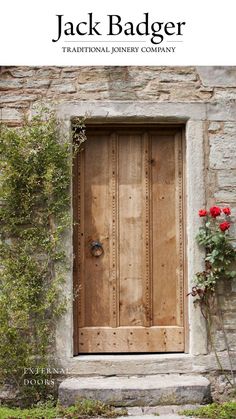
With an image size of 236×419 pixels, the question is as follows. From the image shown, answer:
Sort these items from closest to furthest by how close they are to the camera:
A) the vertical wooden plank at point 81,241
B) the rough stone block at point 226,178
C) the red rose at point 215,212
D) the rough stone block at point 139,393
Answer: the rough stone block at point 139,393 < the red rose at point 215,212 < the rough stone block at point 226,178 < the vertical wooden plank at point 81,241

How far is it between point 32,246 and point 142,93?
1591 millimetres

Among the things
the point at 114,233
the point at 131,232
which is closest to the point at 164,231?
the point at 131,232

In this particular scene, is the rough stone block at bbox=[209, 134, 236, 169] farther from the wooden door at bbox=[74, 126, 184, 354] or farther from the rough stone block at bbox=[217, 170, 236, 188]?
the wooden door at bbox=[74, 126, 184, 354]

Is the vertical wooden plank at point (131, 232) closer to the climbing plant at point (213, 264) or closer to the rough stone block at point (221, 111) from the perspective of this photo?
the climbing plant at point (213, 264)

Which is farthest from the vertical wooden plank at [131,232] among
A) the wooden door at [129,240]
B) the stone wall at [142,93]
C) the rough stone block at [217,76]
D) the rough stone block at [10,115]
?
the rough stone block at [10,115]

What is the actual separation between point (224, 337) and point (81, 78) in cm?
250

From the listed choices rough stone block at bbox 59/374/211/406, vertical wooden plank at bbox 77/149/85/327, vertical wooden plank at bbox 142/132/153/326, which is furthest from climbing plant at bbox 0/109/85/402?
vertical wooden plank at bbox 142/132/153/326

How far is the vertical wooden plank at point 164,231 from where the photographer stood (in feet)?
16.7

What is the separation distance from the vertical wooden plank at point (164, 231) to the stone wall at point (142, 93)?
0.35 m

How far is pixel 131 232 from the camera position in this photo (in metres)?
5.11

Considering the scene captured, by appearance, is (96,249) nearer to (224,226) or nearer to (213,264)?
(213,264)

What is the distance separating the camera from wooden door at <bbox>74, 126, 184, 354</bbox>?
5.06 metres

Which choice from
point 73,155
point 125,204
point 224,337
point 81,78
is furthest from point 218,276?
point 81,78
